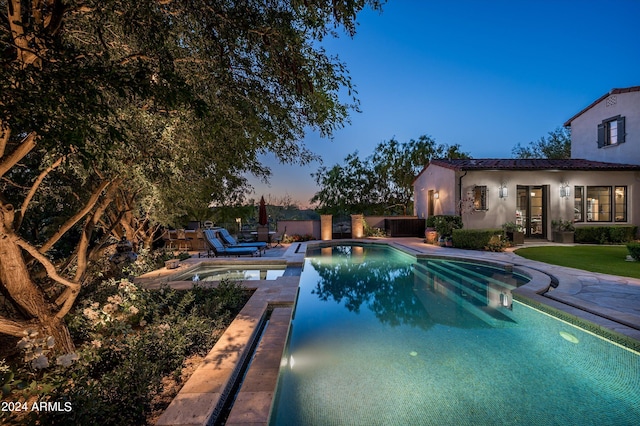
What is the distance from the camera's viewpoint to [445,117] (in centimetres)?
4106

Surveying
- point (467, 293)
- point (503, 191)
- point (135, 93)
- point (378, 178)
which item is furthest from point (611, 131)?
point (135, 93)

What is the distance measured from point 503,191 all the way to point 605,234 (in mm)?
4632

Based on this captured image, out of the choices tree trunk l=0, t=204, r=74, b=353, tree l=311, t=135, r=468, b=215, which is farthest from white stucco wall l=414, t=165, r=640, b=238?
tree trunk l=0, t=204, r=74, b=353

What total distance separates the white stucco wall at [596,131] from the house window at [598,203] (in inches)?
78.7

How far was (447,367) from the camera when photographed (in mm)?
4082

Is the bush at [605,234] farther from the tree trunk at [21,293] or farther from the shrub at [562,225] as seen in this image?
the tree trunk at [21,293]

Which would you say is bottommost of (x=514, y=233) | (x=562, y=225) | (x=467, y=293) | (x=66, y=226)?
(x=467, y=293)

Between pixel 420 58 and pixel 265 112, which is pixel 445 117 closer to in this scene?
pixel 420 58

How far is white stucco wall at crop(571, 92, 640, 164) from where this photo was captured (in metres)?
14.8

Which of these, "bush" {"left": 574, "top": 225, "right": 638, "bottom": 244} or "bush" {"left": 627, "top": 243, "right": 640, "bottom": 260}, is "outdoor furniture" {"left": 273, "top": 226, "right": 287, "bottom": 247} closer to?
"bush" {"left": 627, "top": 243, "right": 640, "bottom": 260}

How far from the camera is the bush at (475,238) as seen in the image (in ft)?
42.0

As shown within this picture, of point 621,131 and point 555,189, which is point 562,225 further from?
point 621,131

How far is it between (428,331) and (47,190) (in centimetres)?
701

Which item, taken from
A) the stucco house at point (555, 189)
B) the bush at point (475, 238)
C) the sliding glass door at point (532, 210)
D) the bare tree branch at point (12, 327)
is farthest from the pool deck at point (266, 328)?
the sliding glass door at point (532, 210)
